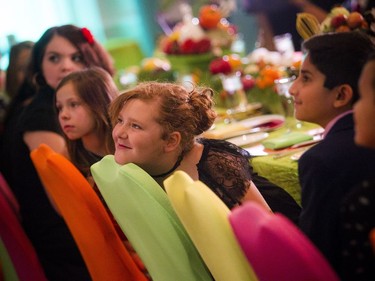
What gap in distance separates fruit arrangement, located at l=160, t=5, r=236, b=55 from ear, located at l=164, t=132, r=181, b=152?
1689 mm

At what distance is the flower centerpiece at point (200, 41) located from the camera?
127 inches

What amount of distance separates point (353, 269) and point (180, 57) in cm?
239

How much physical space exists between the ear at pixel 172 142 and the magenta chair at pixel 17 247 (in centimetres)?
73

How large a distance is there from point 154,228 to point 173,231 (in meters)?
0.04

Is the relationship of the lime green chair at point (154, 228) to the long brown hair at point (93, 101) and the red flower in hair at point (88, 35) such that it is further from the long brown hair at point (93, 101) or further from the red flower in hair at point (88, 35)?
the red flower in hair at point (88, 35)

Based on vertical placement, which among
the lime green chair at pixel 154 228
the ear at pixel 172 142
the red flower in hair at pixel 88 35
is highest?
the red flower in hair at pixel 88 35

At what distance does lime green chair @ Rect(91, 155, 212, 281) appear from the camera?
1.32 meters

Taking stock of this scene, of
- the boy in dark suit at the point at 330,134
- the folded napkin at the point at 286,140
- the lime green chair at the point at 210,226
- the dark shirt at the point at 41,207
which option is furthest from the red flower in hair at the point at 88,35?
the lime green chair at the point at 210,226

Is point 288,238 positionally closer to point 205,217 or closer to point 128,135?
point 205,217

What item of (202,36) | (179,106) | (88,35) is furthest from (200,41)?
(179,106)

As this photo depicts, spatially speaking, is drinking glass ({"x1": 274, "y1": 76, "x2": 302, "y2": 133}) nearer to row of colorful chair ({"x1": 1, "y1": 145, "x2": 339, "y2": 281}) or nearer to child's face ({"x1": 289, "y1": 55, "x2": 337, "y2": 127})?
child's face ({"x1": 289, "y1": 55, "x2": 337, "y2": 127})

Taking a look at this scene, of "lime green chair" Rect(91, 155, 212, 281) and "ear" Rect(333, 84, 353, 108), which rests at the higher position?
"ear" Rect(333, 84, 353, 108)

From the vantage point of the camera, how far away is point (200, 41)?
3229 millimetres

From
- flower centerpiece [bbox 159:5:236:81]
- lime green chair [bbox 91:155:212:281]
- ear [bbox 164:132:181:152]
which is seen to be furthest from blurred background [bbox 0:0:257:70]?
lime green chair [bbox 91:155:212:281]
